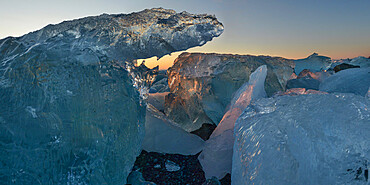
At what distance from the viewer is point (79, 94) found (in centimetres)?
128

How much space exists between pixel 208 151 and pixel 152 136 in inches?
22.3

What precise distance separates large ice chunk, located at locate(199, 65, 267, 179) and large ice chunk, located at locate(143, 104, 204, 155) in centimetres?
22

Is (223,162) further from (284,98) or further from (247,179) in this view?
(284,98)

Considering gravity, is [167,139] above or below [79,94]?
below

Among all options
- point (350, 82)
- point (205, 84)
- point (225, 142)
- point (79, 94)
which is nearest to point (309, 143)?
point (225, 142)

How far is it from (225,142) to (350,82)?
1.40 meters

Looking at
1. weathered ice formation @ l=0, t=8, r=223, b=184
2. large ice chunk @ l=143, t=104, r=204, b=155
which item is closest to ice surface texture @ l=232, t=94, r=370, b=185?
weathered ice formation @ l=0, t=8, r=223, b=184

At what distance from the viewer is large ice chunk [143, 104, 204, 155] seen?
6.82 feet

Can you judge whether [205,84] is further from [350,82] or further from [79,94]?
[79,94]

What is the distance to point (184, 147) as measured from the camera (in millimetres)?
2115

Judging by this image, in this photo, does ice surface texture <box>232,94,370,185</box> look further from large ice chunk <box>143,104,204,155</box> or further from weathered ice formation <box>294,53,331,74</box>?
weathered ice formation <box>294,53,331,74</box>

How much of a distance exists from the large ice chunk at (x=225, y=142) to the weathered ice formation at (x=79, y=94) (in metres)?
0.59

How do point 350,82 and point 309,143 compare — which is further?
point 350,82

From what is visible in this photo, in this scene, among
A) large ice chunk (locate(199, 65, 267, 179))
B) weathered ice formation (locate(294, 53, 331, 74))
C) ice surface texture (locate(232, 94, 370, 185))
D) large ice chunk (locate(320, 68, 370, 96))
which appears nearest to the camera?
ice surface texture (locate(232, 94, 370, 185))
